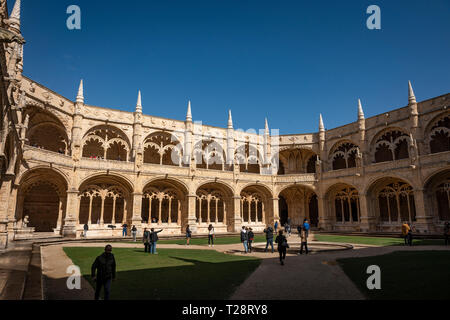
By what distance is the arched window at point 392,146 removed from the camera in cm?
2788

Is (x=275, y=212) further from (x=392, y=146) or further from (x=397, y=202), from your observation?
(x=392, y=146)

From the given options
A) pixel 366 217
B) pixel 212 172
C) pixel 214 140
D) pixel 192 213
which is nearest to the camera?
pixel 366 217

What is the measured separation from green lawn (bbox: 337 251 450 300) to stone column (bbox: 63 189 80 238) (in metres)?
20.0

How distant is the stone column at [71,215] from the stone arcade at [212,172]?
79 mm

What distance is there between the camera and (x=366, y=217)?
27359 mm

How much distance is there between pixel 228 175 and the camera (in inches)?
1227

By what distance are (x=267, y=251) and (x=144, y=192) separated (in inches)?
667

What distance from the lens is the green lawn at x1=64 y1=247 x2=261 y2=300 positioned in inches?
253

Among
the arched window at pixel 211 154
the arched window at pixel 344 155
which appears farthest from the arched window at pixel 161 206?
the arched window at pixel 344 155

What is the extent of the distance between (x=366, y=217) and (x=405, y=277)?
70.5ft

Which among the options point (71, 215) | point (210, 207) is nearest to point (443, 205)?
point (210, 207)

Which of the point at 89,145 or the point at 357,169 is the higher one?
the point at 89,145
